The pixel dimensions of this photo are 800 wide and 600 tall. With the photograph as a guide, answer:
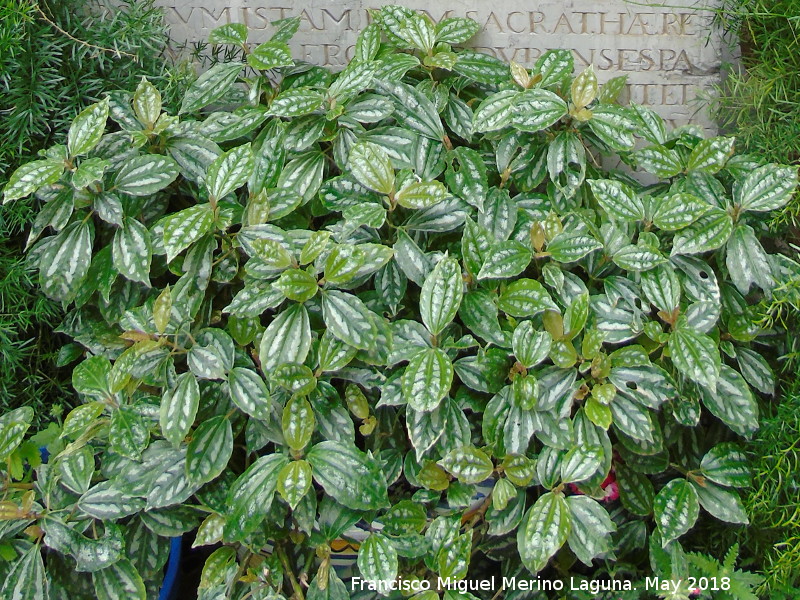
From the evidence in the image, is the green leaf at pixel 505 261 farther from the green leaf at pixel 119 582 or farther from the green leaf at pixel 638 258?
the green leaf at pixel 119 582

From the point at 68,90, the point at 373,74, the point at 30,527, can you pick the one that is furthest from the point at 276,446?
the point at 68,90

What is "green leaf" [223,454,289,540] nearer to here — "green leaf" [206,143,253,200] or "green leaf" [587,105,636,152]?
"green leaf" [206,143,253,200]

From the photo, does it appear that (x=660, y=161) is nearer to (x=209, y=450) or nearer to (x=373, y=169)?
(x=373, y=169)

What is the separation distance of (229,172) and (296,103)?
27 centimetres

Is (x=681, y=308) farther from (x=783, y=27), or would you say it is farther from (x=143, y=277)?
(x=143, y=277)

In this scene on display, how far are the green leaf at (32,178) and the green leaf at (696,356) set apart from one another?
1554 mm

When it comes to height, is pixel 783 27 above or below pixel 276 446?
above

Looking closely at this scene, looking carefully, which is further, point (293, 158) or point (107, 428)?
point (293, 158)

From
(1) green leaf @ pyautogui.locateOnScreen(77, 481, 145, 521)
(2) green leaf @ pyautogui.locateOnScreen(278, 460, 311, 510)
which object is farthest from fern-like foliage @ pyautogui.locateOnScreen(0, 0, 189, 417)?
(2) green leaf @ pyautogui.locateOnScreen(278, 460, 311, 510)

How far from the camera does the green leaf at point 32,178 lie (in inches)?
69.7

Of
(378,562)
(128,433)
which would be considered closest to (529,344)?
(378,562)

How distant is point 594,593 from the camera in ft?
6.04

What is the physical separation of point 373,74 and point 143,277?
805mm

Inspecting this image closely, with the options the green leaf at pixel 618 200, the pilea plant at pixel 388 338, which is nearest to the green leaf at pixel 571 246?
the pilea plant at pixel 388 338
